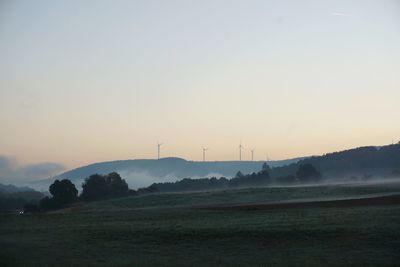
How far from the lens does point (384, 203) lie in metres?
62.8

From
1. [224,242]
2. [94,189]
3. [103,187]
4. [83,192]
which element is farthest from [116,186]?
[224,242]

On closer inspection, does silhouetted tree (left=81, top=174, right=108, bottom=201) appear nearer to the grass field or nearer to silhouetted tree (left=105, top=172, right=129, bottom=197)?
silhouetted tree (left=105, top=172, right=129, bottom=197)

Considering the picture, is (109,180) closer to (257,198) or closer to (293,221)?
(257,198)

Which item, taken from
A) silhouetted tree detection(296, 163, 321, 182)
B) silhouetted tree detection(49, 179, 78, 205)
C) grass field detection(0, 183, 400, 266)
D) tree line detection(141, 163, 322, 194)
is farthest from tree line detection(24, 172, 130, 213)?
grass field detection(0, 183, 400, 266)

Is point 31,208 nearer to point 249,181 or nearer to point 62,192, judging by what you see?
point 62,192

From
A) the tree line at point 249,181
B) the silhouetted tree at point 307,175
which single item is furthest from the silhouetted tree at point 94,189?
the silhouetted tree at point 307,175

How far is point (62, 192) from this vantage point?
399 feet

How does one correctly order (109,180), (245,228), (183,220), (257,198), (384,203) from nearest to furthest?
(245,228) → (183,220) → (384,203) → (257,198) → (109,180)

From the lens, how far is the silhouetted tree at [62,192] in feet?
398

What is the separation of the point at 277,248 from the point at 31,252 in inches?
625

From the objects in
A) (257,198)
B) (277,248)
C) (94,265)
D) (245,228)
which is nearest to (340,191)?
(257,198)

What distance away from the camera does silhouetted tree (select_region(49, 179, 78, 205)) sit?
121188 mm

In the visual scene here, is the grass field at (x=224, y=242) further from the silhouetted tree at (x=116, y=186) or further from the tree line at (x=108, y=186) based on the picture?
the silhouetted tree at (x=116, y=186)

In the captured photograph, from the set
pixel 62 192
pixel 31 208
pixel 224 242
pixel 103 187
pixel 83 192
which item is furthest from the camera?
pixel 103 187
